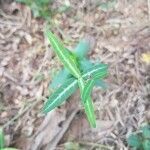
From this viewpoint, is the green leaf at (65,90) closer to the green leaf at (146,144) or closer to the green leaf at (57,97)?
the green leaf at (57,97)

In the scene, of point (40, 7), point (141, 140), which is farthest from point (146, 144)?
point (40, 7)

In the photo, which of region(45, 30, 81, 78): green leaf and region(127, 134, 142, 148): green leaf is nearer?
region(45, 30, 81, 78): green leaf

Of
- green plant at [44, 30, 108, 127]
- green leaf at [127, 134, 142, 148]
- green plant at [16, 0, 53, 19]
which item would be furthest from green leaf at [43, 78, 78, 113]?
green plant at [16, 0, 53, 19]

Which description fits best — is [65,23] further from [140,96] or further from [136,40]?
[140,96]

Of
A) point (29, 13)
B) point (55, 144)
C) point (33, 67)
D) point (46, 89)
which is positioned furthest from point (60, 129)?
point (29, 13)

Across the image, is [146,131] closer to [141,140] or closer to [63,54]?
[141,140]

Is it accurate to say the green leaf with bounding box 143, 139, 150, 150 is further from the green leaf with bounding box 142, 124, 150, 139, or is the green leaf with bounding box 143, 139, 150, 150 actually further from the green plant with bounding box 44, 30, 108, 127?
the green plant with bounding box 44, 30, 108, 127
